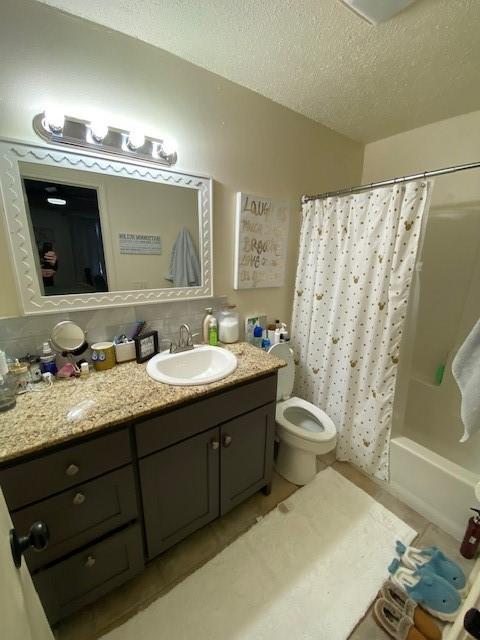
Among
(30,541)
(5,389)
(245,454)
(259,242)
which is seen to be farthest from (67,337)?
(259,242)

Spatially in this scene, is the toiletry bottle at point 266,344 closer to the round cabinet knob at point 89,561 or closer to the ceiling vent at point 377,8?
the round cabinet knob at point 89,561

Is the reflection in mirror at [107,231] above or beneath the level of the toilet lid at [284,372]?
above

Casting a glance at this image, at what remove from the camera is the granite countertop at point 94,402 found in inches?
30.1

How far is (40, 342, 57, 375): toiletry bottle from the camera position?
1.07 metres

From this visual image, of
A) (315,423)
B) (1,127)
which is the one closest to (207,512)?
(315,423)

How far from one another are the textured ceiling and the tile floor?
2.27m

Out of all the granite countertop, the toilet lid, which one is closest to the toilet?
the toilet lid

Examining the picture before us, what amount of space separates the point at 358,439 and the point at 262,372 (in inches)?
38.8

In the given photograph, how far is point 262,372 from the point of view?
3.93 ft

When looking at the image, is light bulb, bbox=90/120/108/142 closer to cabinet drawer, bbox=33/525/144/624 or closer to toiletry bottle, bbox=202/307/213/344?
toiletry bottle, bbox=202/307/213/344

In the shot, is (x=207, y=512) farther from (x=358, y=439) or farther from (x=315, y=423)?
(x=358, y=439)

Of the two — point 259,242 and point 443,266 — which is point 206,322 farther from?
point 443,266

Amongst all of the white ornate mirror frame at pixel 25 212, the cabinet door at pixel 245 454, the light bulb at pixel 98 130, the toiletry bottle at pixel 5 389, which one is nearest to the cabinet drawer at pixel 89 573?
the cabinet door at pixel 245 454

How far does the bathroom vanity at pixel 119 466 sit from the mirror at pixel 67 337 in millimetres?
156
